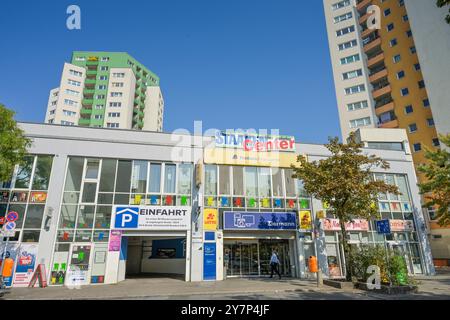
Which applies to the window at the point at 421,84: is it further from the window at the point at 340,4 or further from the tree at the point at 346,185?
the tree at the point at 346,185

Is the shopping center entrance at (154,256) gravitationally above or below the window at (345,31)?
below

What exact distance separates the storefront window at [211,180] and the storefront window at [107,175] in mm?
5266

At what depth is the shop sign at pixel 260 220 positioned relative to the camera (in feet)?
54.9

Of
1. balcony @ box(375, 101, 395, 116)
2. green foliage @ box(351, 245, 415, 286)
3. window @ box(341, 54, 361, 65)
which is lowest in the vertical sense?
green foliage @ box(351, 245, 415, 286)

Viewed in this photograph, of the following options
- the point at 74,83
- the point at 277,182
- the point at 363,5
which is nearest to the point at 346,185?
the point at 277,182

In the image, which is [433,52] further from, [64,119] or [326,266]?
[64,119]

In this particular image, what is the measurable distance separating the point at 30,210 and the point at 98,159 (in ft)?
13.5

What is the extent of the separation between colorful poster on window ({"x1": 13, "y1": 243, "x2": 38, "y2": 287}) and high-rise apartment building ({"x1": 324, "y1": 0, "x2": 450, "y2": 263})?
34208 mm

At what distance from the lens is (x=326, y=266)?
57.5ft

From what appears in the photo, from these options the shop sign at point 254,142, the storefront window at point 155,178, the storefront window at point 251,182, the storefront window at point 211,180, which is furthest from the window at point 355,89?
the storefront window at point 155,178

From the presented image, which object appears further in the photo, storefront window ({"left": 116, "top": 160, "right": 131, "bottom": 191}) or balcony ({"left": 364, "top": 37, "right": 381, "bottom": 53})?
balcony ({"left": 364, "top": 37, "right": 381, "bottom": 53})

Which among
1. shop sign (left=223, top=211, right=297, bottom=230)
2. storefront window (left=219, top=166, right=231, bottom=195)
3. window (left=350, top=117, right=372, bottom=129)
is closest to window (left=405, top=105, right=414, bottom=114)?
window (left=350, top=117, right=372, bottom=129)

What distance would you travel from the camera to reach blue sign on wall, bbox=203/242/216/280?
15844 mm

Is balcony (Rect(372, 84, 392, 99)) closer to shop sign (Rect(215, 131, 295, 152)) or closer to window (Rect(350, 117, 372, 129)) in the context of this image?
window (Rect(350, 117, 372, 129))
